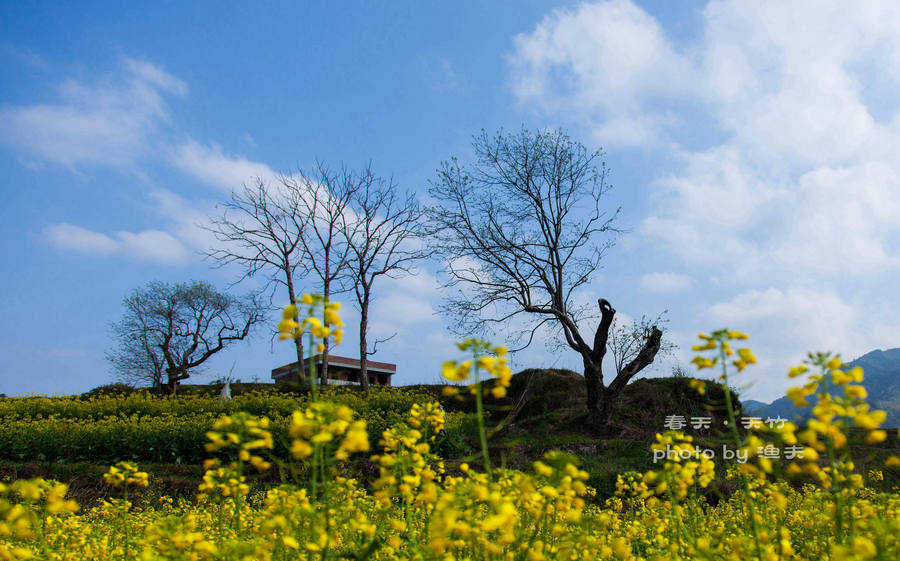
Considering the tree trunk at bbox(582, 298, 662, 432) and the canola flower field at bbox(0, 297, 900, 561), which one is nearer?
the canola flower field at bbox(0, 297, 900, 561)

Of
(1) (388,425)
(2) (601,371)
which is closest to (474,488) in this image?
(1) (388,425)

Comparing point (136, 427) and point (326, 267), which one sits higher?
point (326, 267)

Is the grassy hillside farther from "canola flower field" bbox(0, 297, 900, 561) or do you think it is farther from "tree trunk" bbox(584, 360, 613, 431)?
"canola flower field" bbox(0, 297, 900, 561)

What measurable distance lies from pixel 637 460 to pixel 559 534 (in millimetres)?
9116

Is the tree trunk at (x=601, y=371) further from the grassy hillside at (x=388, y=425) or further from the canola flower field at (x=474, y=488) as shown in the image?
the canola flower field at (x=474, y=488)

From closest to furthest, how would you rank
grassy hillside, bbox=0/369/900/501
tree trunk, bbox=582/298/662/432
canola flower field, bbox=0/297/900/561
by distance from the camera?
1. canola flower field, bbox=0/297/900/561
2. grassy hillside, bbox=0/369/900/501
3. tree trunk, bbox=582/298/662/432

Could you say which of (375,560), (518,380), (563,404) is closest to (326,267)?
(518,380)

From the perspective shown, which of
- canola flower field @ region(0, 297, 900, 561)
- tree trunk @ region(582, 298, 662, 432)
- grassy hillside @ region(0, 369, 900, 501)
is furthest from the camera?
tree trunk @ region(582, 298, 662, 432)

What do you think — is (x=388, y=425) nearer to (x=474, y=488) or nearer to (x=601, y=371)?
(x=601, y=371)

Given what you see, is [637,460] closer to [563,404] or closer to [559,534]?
[563,404]

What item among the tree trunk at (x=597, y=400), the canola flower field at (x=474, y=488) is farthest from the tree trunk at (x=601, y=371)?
the canola flower field at (x=474, y=488)

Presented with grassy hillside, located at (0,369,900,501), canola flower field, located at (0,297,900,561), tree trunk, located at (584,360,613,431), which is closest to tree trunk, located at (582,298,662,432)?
tree trunk, located at (584,360,613,431)

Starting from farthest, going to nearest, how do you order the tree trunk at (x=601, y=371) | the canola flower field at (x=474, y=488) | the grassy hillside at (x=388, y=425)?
1. the tree trunk at (x=601, y=371)
2. the grassy hillside at (x=388, y=425)
3. the canola flower field at (x=474, y=488)

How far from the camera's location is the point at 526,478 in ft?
5.98
